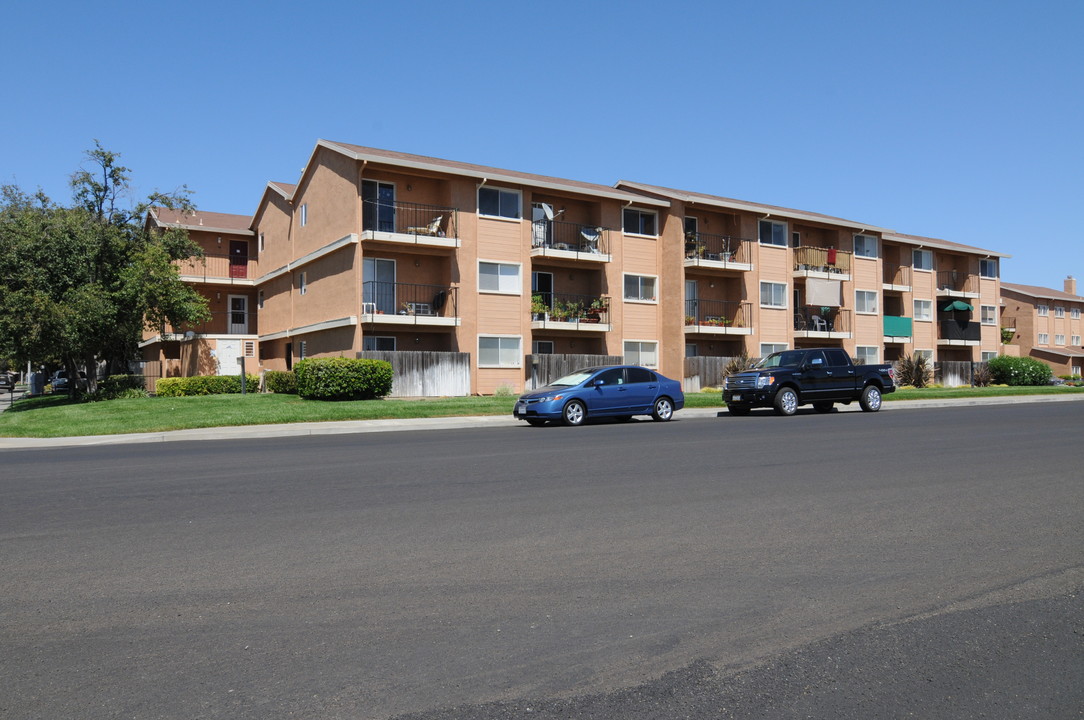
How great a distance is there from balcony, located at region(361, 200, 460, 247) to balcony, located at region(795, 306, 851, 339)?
1997 centimetres

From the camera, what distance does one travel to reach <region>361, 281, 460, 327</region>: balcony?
99.8 ft

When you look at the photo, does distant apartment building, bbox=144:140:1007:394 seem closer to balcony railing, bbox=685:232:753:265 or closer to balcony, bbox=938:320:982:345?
balcony railing, bbox=685:232:753:265

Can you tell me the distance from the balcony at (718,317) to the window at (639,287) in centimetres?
215

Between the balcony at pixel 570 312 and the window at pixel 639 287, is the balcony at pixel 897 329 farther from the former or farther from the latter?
the balcony at pixel 570 312

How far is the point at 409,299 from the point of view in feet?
105

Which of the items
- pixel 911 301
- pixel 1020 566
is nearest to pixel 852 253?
pixel 911 301

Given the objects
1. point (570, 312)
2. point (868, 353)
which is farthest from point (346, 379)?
point (868, 353)

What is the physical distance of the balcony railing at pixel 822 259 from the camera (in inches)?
1690

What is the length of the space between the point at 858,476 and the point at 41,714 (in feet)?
29.8

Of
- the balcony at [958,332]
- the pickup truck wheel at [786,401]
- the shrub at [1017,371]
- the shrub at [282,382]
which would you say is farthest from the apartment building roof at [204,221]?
the shrub at [1017,371]

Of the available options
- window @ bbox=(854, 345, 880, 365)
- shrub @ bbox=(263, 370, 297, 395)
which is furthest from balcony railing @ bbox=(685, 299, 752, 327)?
shrub @ bbox=(263, 370, 297, 395)

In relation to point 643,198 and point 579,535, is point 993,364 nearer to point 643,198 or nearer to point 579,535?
point 643,198

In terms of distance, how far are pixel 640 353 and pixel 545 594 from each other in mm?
32313

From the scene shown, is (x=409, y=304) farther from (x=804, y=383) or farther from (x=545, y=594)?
(x=545, y=594)
